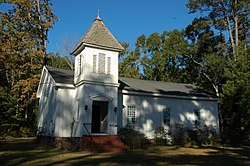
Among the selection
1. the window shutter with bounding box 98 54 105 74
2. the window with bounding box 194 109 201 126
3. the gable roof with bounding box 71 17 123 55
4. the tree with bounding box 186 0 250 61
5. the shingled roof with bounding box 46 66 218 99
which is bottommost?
the window with bounding box 194 109 201 126

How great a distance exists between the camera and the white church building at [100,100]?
16.5 meters

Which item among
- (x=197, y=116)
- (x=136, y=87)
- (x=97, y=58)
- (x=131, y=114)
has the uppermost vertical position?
(x=97, y=58)

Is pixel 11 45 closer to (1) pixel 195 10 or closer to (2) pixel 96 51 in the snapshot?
(2) pixel 96 51

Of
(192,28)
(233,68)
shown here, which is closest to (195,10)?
(192,28)

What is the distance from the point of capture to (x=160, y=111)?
20359mm

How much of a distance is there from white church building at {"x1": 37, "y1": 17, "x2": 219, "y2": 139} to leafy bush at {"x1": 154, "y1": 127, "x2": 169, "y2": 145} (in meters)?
Answer: 0.38

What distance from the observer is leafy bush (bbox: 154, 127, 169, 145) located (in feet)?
62.5

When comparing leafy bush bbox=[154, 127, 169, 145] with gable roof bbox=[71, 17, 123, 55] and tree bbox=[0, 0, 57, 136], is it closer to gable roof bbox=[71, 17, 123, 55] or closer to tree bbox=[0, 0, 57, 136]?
gable roof bbox=[71, 17, 123, 55]

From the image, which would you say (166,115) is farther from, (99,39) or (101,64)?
(99,39)

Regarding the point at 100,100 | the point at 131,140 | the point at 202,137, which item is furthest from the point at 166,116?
the point at 100,100

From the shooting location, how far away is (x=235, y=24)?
3281 cm

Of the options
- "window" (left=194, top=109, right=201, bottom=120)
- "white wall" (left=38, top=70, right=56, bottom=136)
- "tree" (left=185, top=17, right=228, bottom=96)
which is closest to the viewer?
"white wall" (left=38, top=70, right=56, bottom=136)

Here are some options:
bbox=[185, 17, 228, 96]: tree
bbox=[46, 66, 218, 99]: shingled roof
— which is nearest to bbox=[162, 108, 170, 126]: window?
bbox=[46, 66, 218, 99]: shingled roof

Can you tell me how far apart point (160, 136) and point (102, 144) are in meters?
6.24
